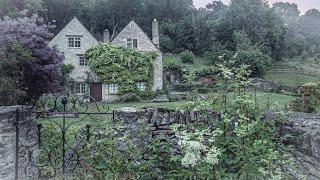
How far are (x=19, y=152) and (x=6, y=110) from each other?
69cm

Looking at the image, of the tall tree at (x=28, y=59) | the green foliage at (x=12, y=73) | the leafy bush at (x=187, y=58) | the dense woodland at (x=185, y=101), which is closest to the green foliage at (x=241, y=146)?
the dense woodland at (x=185, y=101)

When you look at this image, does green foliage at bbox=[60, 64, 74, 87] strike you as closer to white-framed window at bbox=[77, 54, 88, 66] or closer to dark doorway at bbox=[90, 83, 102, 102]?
white-framed window at bbox=[77, 54, 88, 66]

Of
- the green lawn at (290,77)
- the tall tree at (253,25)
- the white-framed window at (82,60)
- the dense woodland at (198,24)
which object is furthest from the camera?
the tall tree at (253,25)

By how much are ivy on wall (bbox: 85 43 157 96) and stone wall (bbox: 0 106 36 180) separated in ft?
85.5

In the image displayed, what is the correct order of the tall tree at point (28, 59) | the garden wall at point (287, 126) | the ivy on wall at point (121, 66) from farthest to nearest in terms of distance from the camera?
the ivy on wall at point (121, 66), the tall tree at point (28, 59), the garden wall at point (287, 126)

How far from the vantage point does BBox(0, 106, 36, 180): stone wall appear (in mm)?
5355

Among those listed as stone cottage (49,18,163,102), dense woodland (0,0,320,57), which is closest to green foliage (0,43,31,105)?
stone cottage (49,18,163,102)

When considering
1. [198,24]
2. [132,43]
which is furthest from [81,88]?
[198,24]

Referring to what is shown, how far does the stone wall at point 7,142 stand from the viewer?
5.36 m

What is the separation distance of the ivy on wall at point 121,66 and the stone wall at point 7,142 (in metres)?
26.1

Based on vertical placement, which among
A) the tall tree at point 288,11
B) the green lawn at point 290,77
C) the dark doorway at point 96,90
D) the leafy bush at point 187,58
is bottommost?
the dark doorway at point 96,90

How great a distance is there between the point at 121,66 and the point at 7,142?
87.5 ft

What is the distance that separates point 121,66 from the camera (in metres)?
32.0

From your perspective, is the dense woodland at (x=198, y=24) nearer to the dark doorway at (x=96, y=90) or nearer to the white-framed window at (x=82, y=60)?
the white-framed window at (x=82, y=60)
